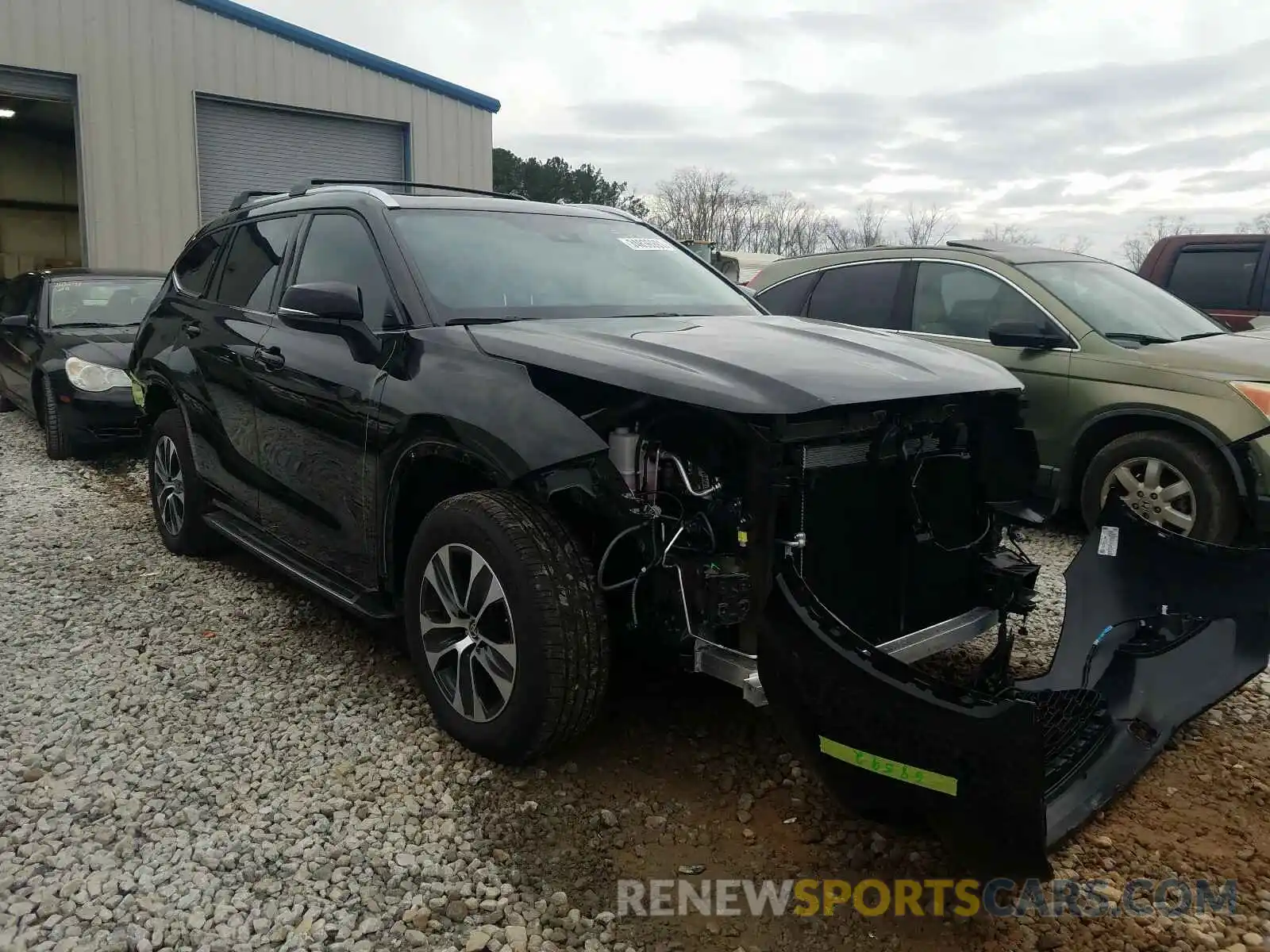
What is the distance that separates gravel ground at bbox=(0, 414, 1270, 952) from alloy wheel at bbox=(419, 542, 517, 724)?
0.24m

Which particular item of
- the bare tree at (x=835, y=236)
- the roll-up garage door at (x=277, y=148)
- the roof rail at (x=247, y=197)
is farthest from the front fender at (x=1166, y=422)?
the bare tree at (x=835, y=236)

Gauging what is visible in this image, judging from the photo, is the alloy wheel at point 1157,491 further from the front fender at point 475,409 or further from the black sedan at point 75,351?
the black sedan at point 75,351

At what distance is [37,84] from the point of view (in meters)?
11.8

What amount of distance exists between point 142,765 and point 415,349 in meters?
1.60

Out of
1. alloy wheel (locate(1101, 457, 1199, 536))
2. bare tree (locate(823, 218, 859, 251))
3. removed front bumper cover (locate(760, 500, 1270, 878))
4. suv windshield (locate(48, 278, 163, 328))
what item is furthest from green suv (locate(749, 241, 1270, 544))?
bare tree (locate(823, 218, 859, 251))

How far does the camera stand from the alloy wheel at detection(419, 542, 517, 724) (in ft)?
9.56

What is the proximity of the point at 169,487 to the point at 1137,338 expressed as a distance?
5.61 metres

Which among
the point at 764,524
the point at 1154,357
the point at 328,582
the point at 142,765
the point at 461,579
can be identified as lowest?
the point at 142,765

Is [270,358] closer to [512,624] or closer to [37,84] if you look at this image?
[512,624]

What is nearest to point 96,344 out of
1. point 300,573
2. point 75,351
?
point 75,351

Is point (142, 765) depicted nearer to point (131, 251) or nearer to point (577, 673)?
point (577, 673)

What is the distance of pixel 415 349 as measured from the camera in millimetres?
3289

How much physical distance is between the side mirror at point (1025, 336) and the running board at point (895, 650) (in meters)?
2.88

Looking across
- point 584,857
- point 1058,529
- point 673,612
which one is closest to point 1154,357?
A: point 1058,529
